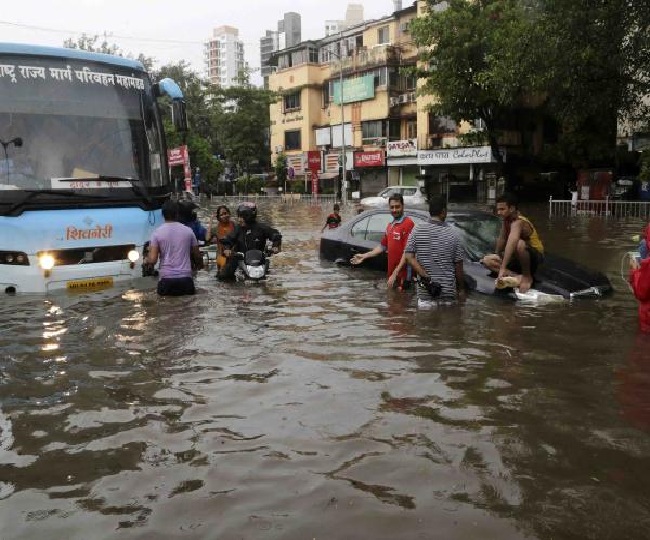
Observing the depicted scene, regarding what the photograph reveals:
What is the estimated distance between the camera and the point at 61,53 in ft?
28.2

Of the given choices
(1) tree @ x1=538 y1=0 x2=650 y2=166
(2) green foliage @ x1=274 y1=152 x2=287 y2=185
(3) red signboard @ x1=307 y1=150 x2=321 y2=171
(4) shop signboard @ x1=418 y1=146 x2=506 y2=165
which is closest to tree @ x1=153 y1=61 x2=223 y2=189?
(2) green foliage @ x1=274 y1=152 x2=287 y2=185

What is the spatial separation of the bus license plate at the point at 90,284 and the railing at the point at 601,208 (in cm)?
2001

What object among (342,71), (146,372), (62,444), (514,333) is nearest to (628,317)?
(514,333)

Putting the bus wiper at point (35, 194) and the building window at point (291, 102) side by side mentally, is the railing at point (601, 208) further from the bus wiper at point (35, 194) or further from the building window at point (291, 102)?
the building window at point (291, 102)

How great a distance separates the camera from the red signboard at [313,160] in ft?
173

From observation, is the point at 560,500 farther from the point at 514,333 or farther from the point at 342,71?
the point at 342,71

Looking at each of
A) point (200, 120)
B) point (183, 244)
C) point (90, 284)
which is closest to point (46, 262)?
point (90, 284)

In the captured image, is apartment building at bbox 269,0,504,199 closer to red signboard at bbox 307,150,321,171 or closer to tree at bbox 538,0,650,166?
red signboard at bbox 307,150,321,171

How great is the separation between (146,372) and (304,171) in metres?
49.4

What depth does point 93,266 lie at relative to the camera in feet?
28.0

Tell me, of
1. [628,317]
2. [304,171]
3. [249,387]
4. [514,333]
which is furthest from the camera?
[304,171]

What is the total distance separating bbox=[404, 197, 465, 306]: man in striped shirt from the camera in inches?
294

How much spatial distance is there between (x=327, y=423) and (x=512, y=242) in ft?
13.8

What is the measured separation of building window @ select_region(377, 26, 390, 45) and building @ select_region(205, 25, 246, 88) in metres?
114
